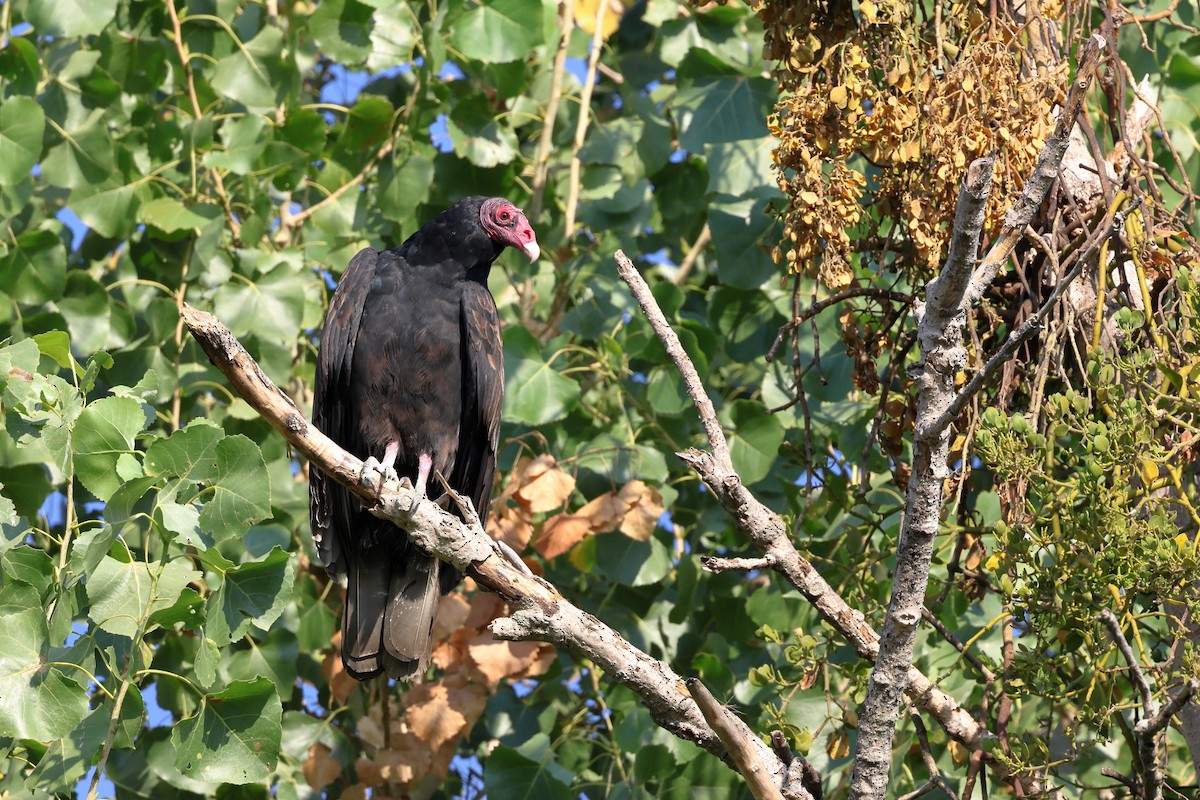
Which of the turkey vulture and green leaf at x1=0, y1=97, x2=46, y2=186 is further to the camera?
green leaf at x1=0, y1=97, x2=46, y2=186

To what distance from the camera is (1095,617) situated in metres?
2.42

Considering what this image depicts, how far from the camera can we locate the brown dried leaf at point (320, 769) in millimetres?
3971

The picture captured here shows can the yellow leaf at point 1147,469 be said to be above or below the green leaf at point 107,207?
above

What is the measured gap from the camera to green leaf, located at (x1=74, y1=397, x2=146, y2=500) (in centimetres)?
285

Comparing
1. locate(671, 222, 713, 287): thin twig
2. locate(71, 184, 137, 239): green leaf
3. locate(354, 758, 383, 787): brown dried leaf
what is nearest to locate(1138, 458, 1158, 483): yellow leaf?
locate(354, 758, 383, 787): brown dried leaf

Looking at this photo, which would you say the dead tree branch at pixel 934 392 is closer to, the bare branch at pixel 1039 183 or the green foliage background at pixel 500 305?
the bare branch at pixel 1039 183

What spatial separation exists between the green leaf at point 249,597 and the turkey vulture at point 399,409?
37.2 inches

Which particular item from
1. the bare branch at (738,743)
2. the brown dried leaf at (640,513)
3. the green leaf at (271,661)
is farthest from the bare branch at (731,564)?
the green leaf at (271,661)

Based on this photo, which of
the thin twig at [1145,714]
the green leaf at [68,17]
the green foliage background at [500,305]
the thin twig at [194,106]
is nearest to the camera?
the thin twig at [1145,714]

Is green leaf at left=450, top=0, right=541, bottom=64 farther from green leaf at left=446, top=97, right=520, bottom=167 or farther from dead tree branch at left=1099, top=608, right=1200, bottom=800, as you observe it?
dead tree branch at left=1099, top=608, right=1200, bottom=800

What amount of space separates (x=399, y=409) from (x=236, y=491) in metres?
1.18

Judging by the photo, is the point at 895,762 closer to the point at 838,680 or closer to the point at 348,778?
the point at 838,680

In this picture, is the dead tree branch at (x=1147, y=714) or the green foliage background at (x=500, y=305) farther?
the green foliage background at (x=500, y=305)

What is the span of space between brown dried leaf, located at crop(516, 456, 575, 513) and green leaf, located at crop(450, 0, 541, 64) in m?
1.51
